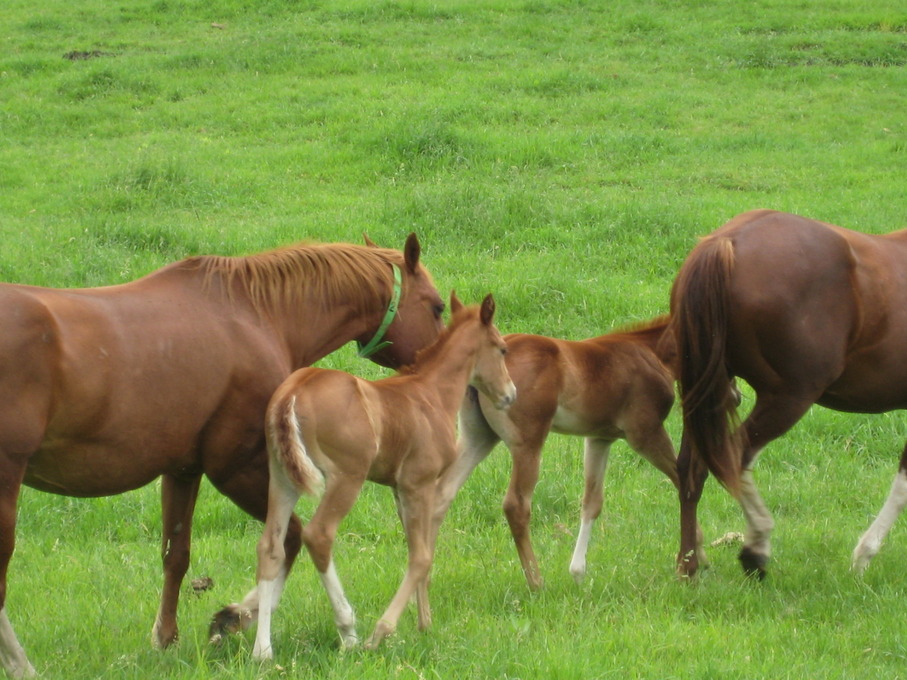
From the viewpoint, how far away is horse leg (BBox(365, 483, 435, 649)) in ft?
14.9

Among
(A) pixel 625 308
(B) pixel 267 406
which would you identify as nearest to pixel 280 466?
(B) pixel 267 406

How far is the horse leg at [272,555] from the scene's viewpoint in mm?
4137

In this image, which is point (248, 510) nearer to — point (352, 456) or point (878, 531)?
point (352, 456)

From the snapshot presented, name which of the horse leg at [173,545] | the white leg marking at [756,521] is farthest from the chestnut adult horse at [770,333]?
the horse leg at [173,545]

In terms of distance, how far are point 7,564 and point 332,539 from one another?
3.84 ft

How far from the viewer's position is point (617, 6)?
21594 mm

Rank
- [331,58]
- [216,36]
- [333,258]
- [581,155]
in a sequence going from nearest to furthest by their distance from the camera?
1. [333,258]
2. [581,155]
3. [331,58]
4. [216,36]

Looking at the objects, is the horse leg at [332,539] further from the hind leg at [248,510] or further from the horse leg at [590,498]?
the horse leg at [590,498]

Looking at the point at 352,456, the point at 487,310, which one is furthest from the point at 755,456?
the point at 352,456

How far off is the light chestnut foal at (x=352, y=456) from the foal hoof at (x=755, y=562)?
1585 millimetres

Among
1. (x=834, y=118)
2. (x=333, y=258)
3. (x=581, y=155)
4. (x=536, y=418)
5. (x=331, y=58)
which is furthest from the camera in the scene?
(x=331, y=58)

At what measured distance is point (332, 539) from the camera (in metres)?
4.31

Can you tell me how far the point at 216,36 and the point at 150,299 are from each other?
17.3 metres

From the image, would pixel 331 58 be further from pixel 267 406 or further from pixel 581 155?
pixel 267 406
